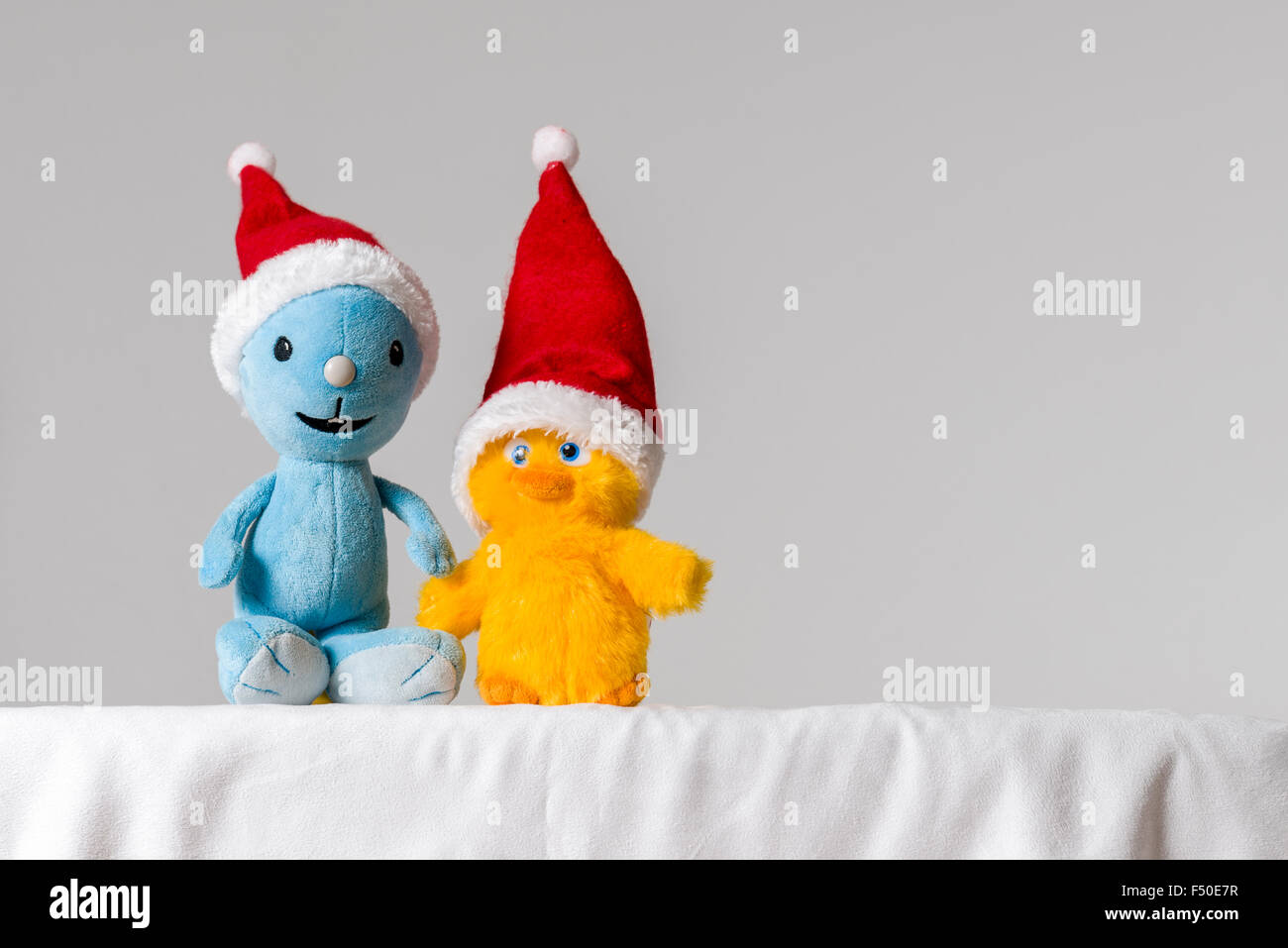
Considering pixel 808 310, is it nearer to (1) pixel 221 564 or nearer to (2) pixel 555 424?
(2) pixel 555 424

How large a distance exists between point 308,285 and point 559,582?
0.33 meters

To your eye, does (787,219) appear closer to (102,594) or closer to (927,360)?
(927,360)

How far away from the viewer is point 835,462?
1861 millimetres

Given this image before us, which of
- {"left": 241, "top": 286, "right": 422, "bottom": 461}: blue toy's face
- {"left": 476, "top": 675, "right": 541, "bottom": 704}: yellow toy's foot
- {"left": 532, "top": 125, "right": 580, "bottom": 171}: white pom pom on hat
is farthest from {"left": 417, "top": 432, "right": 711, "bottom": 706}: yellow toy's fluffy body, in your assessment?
{"left": 532, "top": 125, "right": 580, "bottom": 171}: white pom pom on hat

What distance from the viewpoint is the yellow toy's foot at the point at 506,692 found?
119 centimetres

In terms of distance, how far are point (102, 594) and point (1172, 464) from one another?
141 cm

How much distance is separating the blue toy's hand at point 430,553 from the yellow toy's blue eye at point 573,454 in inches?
5.1

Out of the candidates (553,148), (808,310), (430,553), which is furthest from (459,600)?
(808,310)

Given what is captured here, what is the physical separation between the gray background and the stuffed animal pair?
0.36m

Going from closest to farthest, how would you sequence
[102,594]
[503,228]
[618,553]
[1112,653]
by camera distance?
[618,553] < [102,594] < [503,228] < [1112,653]

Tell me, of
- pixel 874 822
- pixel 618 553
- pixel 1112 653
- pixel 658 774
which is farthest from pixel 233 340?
pixel 1112 653

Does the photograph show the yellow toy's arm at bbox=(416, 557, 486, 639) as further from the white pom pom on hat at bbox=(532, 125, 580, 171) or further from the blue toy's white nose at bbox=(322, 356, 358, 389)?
the white pom pom on hat at bbox=(532, 125, 580, 171)

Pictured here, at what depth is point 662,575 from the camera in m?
1.21

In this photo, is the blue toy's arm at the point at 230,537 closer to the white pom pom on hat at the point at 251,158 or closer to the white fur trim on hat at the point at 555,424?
the white fur trim on hat at the point at 555,424
